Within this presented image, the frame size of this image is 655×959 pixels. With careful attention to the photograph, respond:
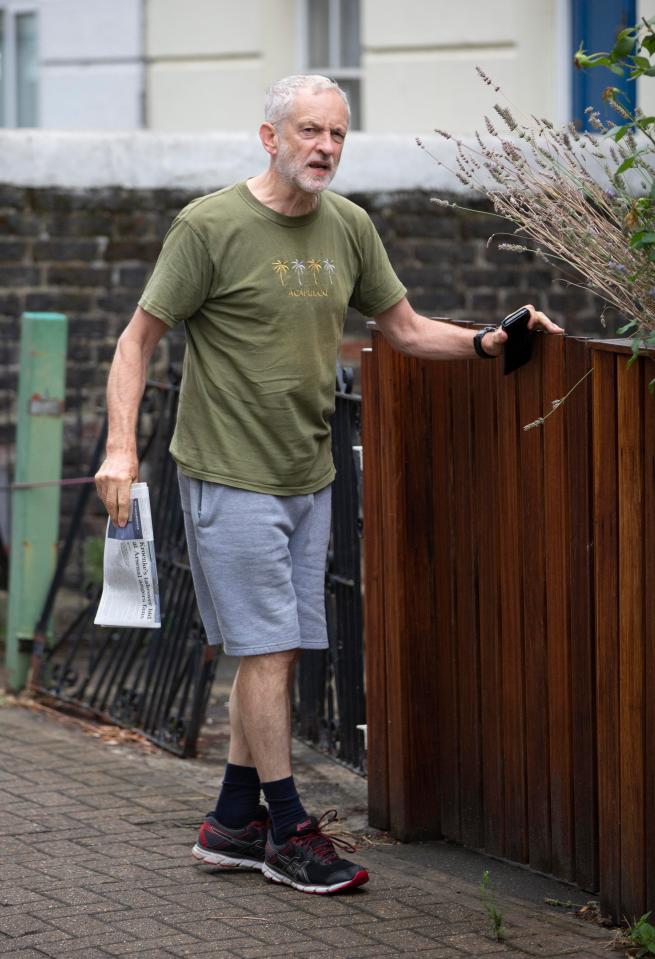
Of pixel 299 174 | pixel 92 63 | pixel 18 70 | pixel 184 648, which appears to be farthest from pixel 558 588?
pixel 18 70

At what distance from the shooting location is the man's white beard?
428 cm

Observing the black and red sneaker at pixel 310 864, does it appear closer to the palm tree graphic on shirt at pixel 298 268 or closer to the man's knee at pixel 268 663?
the man's knee at pixel 268 663

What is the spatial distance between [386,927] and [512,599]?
95 cm

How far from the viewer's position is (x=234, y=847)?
14.9ft

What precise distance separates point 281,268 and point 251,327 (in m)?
0.18

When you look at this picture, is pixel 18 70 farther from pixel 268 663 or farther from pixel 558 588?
pixel 558 588

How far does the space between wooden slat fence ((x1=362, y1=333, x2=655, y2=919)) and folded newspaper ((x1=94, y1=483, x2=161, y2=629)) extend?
0.78 metres

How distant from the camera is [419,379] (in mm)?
4766

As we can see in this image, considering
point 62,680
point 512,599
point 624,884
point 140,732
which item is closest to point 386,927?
point 624,884

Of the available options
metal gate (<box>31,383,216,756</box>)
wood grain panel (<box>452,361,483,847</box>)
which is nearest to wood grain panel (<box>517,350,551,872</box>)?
wood grain panel (<box>452,361,483,847</box>)

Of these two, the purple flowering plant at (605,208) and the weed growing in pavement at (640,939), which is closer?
the purple flowering plant at (605,208)

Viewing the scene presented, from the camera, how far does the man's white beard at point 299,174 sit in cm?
428

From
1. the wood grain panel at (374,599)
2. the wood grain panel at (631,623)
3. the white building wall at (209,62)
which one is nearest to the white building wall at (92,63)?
the white building wall at (209,62)

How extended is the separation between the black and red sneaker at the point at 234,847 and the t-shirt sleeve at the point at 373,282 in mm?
1507
